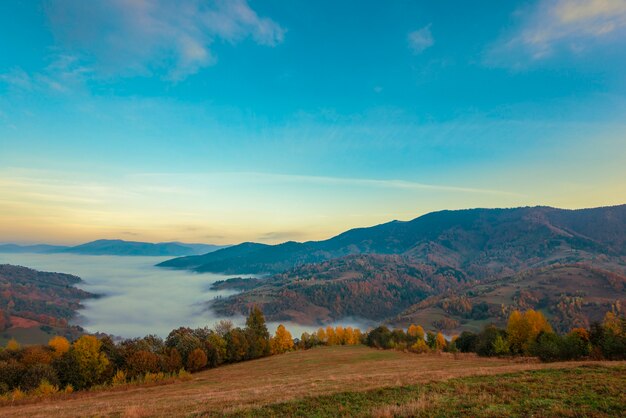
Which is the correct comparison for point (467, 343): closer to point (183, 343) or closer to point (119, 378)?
point (183, 343)

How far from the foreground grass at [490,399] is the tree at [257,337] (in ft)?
289

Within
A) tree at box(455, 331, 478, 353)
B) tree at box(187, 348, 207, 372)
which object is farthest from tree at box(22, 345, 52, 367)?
tree at box(455, 331, 478, 353)

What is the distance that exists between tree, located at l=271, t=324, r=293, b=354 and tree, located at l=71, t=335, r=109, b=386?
56.7 metres

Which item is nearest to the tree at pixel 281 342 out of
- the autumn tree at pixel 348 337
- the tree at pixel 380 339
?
the tree at pixel 380 339

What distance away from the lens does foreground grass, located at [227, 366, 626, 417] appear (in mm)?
14734

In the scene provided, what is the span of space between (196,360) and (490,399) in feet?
252

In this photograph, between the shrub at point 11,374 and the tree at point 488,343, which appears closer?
the shrub at point 11,374

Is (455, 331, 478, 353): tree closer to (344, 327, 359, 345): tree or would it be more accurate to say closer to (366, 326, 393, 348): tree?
(366, 326, 393, 348): tree

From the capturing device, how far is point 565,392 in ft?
58.9

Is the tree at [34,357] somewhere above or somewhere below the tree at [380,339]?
above

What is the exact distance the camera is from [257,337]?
106188 millimetres

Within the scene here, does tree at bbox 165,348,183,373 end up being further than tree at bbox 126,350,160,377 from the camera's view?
Yes

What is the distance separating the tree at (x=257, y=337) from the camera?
101613mm

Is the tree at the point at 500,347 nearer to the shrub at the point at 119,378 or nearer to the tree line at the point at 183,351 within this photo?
the tree line at the point at 183,351
